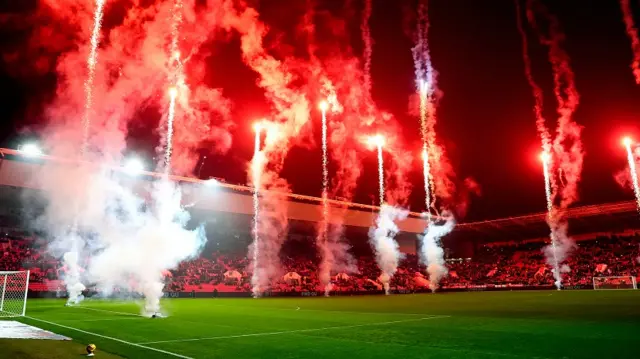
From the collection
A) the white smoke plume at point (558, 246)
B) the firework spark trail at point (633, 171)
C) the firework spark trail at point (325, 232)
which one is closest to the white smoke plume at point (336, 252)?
the firework spark trail at point (325, 232)

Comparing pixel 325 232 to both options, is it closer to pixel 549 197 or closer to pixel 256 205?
pixel 256 205

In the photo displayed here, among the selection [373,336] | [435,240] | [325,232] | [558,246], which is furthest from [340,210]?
[373,336]

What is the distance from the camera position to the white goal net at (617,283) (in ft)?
116

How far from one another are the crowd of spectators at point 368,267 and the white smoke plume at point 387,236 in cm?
119

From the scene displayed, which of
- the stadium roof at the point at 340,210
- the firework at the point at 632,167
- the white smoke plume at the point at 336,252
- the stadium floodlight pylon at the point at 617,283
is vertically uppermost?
the firework at the point at 632,167

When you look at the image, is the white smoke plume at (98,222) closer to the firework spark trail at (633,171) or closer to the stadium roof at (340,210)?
the stadium roof at (340,210)

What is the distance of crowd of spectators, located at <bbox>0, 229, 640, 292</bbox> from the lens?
34.8 metres

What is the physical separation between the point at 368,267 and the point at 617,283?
2459cm

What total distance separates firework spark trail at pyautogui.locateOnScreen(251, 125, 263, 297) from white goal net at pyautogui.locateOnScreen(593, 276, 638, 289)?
2835cm

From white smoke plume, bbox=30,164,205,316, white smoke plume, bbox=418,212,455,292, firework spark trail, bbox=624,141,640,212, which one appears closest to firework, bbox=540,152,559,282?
firework spark trail, bbox=624,141,640,212

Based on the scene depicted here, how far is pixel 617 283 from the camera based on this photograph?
116 feet

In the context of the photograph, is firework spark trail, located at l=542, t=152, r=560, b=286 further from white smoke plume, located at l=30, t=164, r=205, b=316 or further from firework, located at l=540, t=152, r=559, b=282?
white smoke plume, located at l=30, t=164, r=205, b=316

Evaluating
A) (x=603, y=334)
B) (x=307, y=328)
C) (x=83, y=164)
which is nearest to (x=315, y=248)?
(x=83, y=164)

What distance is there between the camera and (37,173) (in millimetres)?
32969
